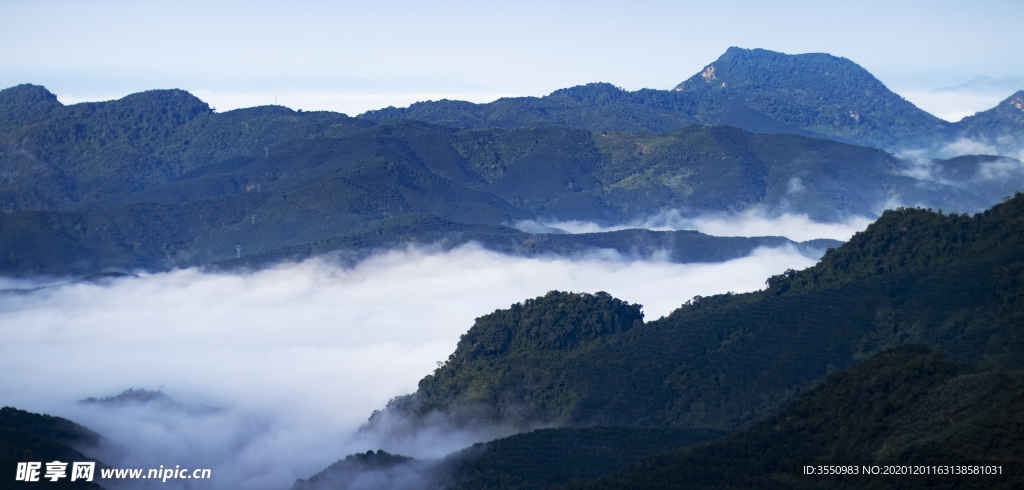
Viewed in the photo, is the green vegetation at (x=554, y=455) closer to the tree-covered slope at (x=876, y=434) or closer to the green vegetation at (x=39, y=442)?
the tree-covered slope at (x=876, y=434)

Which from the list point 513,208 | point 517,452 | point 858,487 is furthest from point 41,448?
point 513,208

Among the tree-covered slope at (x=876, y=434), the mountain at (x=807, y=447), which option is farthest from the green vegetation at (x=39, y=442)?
the tree-covered slope at (x=876, y=434)

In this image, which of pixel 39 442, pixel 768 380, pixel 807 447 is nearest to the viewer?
pixel 807 447

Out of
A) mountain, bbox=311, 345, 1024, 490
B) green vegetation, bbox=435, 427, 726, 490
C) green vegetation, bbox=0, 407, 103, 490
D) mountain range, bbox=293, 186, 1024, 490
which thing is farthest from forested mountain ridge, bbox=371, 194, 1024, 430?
green vegetation, bbox=0, 407, 103, 490

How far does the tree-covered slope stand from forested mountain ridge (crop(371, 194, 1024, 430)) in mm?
9842

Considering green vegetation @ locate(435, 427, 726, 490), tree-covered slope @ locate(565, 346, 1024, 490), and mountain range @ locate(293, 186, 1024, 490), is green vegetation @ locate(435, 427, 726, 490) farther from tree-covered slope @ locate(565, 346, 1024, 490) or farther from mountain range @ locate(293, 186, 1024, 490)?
tree-covered slope @ locate(565, 346, 1024, 490)

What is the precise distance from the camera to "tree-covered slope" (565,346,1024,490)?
152 ft

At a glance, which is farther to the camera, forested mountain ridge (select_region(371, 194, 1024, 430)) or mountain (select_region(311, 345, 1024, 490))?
forested mountain ridge (select_region(371, 194, 1024, 430))

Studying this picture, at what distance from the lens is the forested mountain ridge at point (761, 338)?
6994 cm

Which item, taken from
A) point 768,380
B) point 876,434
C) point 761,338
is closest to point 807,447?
point 876,434

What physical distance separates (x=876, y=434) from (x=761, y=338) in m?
22.8

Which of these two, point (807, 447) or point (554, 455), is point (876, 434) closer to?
point (807, 447)

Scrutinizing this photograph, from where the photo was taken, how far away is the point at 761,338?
249ft

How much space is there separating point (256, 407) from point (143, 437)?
16.9 m
